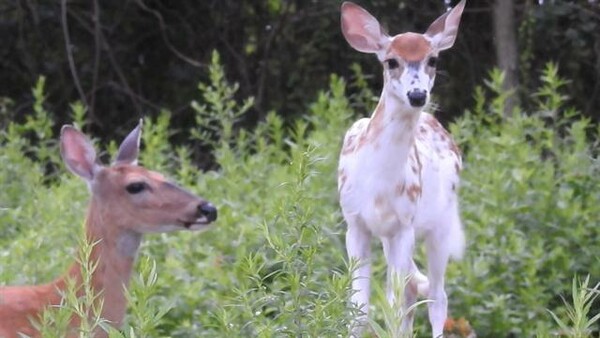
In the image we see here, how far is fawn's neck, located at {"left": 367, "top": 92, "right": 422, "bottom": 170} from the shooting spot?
5301 mm

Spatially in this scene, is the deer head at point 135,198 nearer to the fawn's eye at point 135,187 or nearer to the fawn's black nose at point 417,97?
the fawn's eye at point 135,187

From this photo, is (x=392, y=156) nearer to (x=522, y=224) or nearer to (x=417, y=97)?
(x=417, y=97)

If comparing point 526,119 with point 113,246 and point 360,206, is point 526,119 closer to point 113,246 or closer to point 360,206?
point 113,246

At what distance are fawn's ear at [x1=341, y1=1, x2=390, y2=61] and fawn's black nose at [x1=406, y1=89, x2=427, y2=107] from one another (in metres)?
0.27

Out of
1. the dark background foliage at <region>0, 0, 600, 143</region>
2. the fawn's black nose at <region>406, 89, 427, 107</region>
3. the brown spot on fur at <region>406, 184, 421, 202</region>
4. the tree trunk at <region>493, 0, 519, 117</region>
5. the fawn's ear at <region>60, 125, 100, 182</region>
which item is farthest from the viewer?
the dark background foliage at <region>0, 0, 600, 143</region>

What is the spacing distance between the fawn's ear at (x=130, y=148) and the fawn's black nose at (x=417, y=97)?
1.93 m

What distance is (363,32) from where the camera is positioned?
5.45m

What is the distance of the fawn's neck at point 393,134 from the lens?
17.4 feet

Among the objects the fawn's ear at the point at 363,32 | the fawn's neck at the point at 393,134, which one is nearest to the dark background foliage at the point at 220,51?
the fawn's ear at the point at 363,32

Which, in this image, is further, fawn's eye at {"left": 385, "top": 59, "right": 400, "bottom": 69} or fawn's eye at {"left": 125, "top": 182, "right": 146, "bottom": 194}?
fawn's eye at {"left": 125, "top": 182, "right": 146, "bottom": 194}

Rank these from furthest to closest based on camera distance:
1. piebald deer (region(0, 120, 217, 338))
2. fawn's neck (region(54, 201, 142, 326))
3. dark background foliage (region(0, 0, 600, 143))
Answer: dark background foliage (region(0, 0, 600, 143)), piebald deer (region(0, 120, 217, 338)), fawn's neck (region(54, 201, 142, 326))

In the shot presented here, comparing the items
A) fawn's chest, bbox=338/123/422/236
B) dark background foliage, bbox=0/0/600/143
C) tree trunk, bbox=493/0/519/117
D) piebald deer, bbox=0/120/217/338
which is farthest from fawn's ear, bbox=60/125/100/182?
dark background foliage, bbox=0/0/600/143

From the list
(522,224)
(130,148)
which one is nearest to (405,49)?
(130,148)

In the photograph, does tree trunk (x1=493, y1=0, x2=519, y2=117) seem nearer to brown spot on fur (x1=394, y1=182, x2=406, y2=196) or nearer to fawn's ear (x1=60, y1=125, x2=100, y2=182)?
fawn's ear (x1=60, y1=125, x2=100, y2=182)
